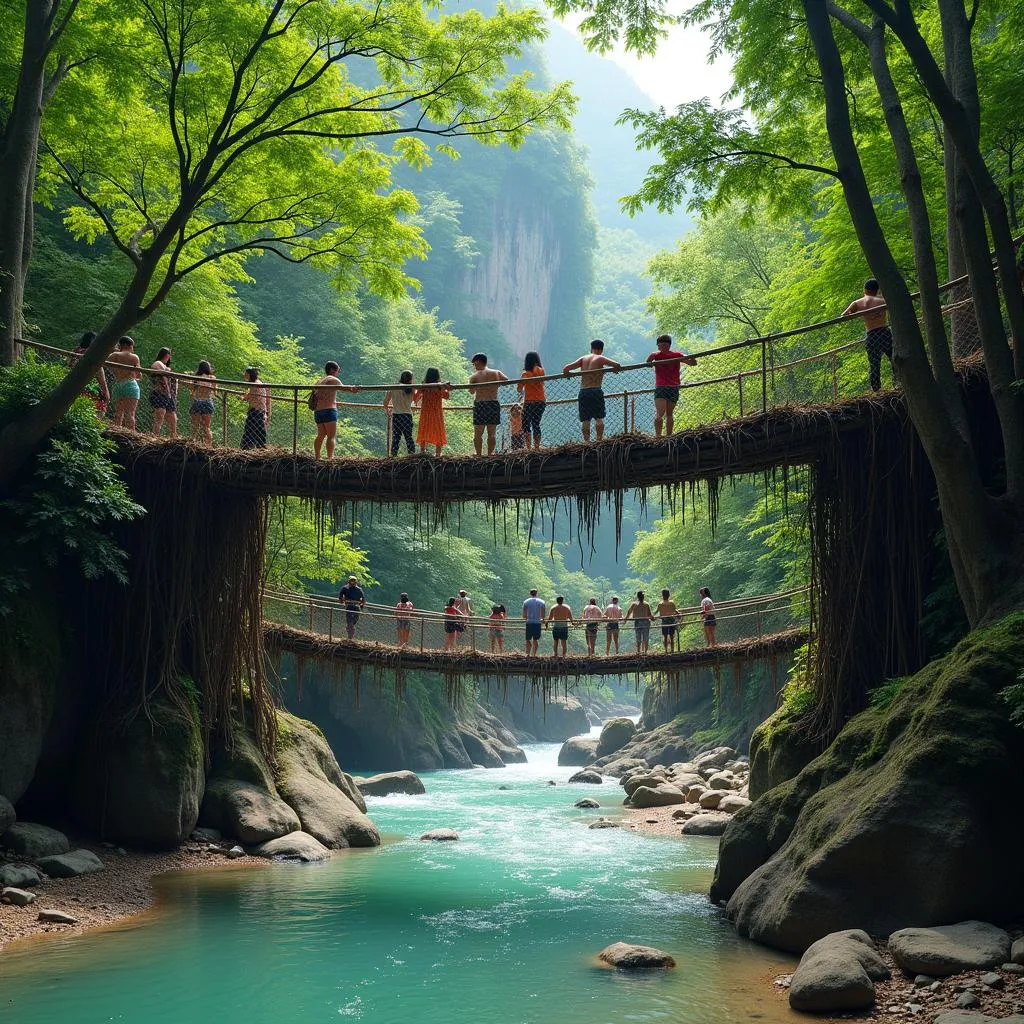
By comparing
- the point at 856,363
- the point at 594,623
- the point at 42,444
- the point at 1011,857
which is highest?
the point at 856,363

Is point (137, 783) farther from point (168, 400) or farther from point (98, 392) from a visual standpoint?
point (168, 400)

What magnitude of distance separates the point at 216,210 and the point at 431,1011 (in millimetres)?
26725

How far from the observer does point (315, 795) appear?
16.2 meters

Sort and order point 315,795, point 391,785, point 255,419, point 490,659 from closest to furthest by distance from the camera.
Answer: point 255,419
point 315,795
point 490,659
point 391,785

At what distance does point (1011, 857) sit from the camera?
25.9 feet

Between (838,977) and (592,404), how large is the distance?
7.98 metres

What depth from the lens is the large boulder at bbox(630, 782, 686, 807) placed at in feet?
73.8

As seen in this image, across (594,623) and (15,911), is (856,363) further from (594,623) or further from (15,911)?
(15,911)

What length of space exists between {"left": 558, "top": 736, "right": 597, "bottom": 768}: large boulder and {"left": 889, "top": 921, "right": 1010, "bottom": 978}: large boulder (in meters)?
35.7

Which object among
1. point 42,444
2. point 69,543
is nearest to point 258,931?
point 69,543

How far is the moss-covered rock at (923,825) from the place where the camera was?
7863mm

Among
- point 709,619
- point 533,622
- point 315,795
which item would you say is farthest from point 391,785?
point 315,795

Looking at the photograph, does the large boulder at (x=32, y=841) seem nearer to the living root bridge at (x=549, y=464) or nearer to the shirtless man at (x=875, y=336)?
the living root bridge at (x=549, y=464)

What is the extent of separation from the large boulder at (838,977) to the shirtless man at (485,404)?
25.6 ft
